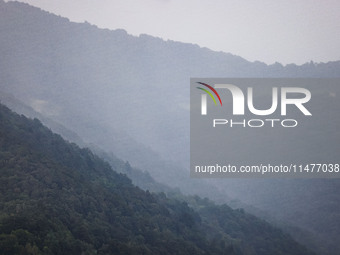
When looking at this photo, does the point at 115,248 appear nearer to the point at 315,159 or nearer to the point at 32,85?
the point at 315,159

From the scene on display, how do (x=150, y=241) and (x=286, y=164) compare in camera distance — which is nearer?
(x=150, y=241)

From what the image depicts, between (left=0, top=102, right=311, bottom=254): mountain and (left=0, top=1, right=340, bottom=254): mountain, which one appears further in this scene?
(left=0, top=1, right=340, bottom=254): mountain

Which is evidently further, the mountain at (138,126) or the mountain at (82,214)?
the mountain at (138,126)

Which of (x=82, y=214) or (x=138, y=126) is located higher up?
(x=138, y=126)

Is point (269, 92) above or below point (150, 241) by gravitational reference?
above

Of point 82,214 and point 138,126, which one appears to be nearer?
point 82,214

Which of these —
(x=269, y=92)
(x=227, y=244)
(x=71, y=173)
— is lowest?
(x=227, y=244)

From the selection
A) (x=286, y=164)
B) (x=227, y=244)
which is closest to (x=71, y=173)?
(x=227, y=244)

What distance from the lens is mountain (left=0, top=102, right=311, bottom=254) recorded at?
2061 centimetres

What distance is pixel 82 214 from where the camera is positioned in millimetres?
27578

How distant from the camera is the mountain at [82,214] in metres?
20.6

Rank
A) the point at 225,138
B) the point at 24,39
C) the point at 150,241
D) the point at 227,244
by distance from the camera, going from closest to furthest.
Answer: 1. the point at 150,241
2. the point at 227,244
3. the point at 225,138
4. the point at 24,39

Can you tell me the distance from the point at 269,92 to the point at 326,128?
29680mm

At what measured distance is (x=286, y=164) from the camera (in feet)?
411
